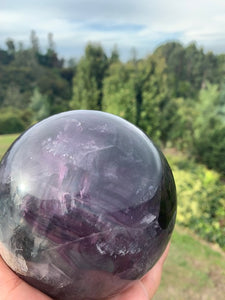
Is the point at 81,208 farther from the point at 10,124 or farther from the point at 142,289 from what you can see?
the point at 10,124

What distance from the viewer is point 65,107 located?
2538 cm

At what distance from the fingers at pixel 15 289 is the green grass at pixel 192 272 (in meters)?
4.21

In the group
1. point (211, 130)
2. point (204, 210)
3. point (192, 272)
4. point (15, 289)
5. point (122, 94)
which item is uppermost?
point (15, 289)

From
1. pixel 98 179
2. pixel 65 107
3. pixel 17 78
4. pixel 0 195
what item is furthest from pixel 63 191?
pixel 17 78

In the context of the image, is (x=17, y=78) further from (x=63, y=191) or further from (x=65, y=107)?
(x=63, y=191)

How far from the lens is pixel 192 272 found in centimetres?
629

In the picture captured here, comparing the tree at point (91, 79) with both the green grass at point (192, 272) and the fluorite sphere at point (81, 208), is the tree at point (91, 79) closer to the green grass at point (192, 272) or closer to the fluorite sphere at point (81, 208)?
the green grass at point (192, 272)

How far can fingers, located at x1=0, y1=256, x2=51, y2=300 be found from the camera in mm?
1935

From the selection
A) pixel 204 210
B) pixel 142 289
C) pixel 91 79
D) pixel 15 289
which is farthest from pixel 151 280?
pixel 91 79

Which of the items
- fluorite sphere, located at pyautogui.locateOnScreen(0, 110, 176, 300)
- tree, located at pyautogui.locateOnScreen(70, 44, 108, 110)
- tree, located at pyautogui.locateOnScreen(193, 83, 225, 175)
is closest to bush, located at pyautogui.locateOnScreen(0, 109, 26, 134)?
tree, located at pyautogui.locateOnScreen(70, 44, 108, 110)

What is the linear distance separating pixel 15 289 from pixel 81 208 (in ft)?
2.47

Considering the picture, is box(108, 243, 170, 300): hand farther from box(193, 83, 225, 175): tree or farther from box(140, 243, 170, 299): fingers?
→ box(193, 83, 225, 175): tree

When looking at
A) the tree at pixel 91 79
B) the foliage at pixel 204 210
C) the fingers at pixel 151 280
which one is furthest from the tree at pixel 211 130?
the fingers at pixel 151 280

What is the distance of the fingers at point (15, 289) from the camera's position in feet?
6.35
